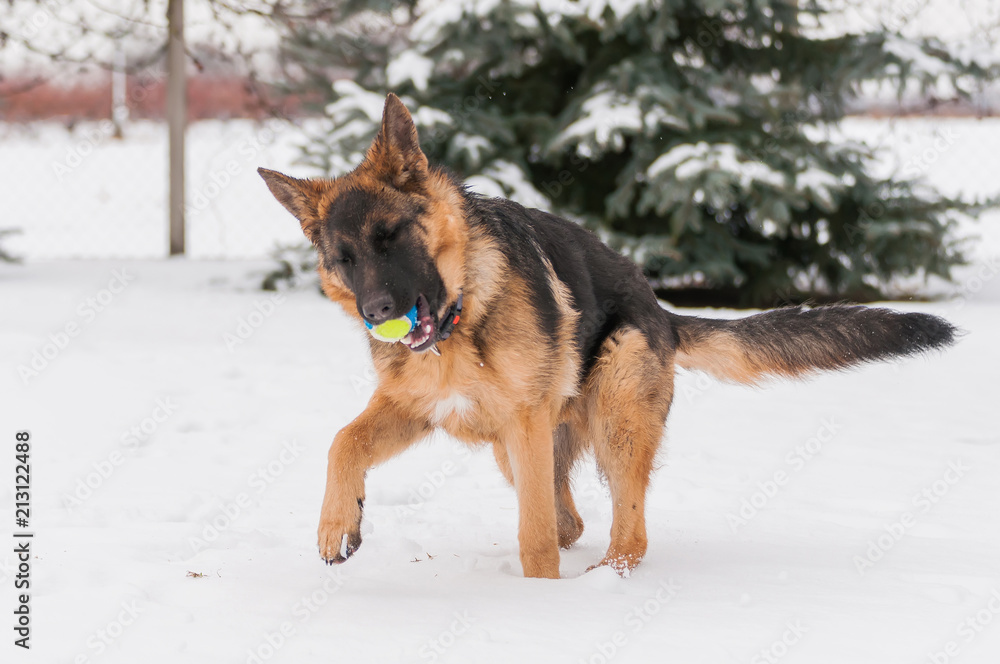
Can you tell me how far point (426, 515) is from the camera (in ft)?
15.2

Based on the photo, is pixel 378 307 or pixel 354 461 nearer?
pixel 378 307

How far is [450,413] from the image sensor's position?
383 cm

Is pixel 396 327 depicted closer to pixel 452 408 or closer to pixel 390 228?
pixel 390 228

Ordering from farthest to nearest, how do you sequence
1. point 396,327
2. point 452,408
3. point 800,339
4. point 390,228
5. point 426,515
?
point 426,515 → point 800,339 → point 452,408 → point 390,228 → point 396,327

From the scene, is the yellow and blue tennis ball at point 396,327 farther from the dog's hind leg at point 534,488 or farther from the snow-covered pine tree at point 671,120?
the snow-covered pine tree at point 671,120

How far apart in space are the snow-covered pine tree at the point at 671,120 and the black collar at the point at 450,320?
191 inches

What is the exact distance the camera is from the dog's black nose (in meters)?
3.35

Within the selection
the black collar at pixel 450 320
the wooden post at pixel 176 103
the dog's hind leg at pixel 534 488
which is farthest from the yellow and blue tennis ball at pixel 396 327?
the wooden post at pixel 176 103

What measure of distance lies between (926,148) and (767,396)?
6021 millimetres

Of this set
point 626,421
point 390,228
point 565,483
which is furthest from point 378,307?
point 565,483

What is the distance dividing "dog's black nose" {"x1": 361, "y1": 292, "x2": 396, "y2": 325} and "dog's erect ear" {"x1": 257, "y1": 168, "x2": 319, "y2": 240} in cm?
64

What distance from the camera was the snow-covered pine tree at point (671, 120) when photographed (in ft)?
27.7

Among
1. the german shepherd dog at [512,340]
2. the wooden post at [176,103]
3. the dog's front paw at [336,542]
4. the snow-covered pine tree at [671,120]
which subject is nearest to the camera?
the dog's front paw at [336,542]

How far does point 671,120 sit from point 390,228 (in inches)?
210
